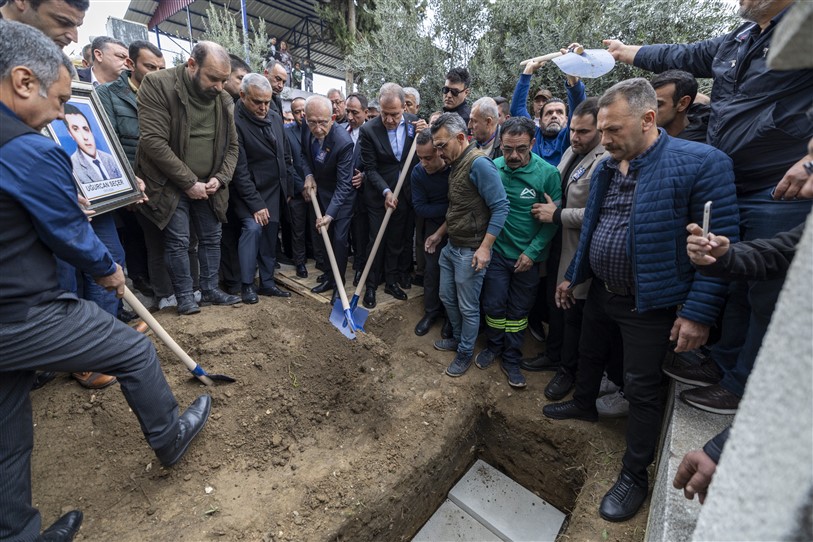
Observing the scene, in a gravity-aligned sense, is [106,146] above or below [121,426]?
above

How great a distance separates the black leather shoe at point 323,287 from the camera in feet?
15.3

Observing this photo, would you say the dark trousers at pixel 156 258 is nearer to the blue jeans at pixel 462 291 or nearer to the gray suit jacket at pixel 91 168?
the gray suit jacket at pixel 91 168

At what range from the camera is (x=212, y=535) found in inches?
84.6

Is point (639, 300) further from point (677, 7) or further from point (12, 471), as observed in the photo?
point (677, 7)

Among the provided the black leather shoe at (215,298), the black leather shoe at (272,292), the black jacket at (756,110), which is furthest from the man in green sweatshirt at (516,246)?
the black leather shoe at (215,298)

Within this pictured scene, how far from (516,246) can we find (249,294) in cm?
276

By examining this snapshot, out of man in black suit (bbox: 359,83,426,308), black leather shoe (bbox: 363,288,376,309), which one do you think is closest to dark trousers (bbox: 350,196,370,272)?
man in black suit (bbox: 359,83,426,308)

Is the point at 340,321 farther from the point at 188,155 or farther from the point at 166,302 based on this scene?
the point at 188,155

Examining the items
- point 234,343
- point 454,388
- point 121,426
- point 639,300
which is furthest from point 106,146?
point 639,300

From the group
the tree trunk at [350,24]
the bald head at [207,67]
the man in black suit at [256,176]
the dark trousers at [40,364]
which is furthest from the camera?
the tree trunk at [350,24]

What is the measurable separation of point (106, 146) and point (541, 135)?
376 centimetres

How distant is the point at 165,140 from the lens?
328 centimetres

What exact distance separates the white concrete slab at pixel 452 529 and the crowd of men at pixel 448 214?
3.90 feet

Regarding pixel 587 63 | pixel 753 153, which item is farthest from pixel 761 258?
pixel 587 63
